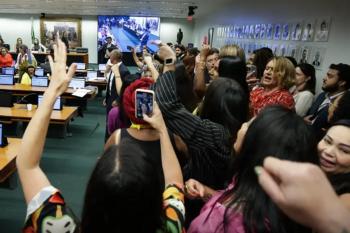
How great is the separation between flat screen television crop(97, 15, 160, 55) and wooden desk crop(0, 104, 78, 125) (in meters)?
13.2

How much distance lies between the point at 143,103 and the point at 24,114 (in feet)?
11.5

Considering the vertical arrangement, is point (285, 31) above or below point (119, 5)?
below

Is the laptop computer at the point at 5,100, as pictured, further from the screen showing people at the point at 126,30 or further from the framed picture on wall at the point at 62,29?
the framed picture on wall at the point at 62,29

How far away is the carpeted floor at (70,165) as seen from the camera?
310 cm

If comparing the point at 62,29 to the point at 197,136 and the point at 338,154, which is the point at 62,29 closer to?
the point at 197,136

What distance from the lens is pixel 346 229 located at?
1.46 ft

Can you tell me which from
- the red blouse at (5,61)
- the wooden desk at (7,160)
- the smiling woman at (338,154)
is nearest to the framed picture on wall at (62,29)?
the red blouse at (5,61)

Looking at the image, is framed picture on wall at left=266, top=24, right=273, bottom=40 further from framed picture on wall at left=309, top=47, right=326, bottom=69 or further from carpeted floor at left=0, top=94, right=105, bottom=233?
carpeted floor at left=0, top=94, right=105, bottom=233

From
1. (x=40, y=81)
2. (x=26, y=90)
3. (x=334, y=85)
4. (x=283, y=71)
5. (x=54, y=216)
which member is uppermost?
(x=283, y=71)

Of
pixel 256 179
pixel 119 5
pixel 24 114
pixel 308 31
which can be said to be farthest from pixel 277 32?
pixel 119 5

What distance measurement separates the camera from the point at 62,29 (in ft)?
57.8

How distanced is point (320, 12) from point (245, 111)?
3.72 m

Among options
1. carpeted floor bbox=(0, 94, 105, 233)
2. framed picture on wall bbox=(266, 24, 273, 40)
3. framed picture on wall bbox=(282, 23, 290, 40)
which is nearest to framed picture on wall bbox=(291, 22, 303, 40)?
framed picture on wall bbox=(282, 23, 290, 40)

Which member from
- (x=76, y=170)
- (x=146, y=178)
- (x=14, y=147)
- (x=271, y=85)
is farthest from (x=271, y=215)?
(x=76, y=170)
